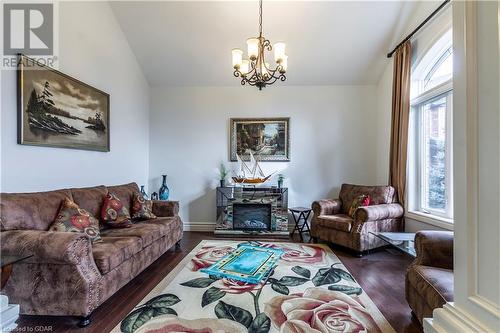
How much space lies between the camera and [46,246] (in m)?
1.92

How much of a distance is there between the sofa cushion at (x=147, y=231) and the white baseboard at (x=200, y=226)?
5.27 ft

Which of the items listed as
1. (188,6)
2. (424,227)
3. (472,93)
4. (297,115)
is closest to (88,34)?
(188,6)

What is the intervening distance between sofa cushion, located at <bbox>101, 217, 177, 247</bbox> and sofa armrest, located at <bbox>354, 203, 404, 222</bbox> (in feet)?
8.57

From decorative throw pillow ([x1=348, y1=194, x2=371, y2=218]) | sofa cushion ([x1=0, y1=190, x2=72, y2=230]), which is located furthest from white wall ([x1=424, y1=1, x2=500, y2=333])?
decorative throw pillow ([x1=348, y1=194, x2=371, y2=218])

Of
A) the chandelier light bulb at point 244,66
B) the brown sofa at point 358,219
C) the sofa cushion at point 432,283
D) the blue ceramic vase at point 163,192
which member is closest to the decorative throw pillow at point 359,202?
the brown sofa at point 358,219

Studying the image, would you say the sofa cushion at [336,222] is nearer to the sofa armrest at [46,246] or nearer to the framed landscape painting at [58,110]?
the sofa armrest at [46,246]

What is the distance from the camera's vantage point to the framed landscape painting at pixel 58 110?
103 inches

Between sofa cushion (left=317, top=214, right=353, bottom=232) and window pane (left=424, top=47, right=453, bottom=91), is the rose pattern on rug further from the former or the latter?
window pane (left=424, top=47, right=453, bottom=91)

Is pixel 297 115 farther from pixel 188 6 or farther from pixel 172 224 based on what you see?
pixel 172 224

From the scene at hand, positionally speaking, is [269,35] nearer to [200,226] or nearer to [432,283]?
[200,226]

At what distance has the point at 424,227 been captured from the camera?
3.62 metres

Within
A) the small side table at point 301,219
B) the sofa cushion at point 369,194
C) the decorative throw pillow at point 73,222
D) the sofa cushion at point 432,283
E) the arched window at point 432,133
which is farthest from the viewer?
the small side table at point 301,219

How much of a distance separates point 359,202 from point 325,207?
1.72 ft

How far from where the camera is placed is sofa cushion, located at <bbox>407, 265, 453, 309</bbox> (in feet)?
5.51
